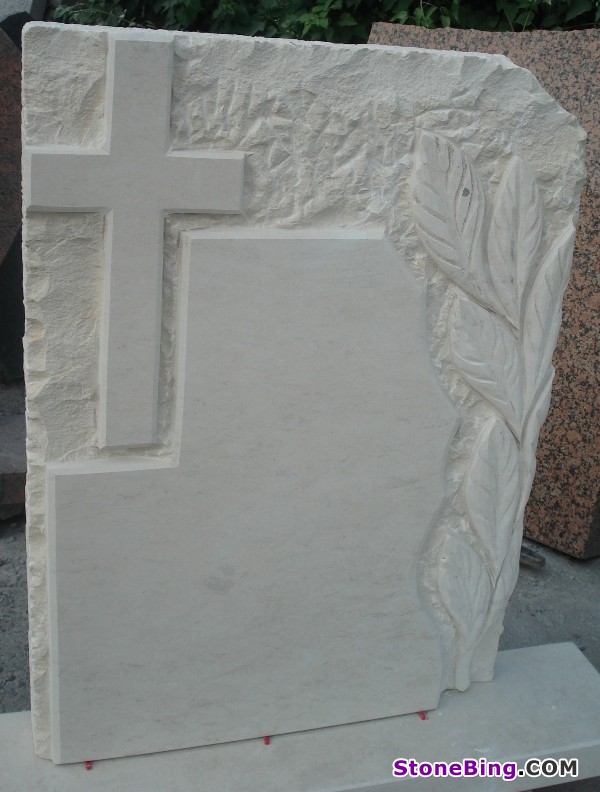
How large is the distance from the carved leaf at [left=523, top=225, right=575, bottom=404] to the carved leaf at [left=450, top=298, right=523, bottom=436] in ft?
0.11

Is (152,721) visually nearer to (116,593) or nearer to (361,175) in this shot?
(116,593)

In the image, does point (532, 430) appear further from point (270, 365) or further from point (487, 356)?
point (270, 365)

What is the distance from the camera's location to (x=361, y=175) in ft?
5.58

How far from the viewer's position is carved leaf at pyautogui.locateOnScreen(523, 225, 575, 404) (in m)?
1.88

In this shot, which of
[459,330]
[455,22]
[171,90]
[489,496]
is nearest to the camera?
[171,90]

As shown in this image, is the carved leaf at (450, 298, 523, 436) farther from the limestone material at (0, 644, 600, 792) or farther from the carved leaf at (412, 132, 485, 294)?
the limestone material at (0, 644, 600, 792)

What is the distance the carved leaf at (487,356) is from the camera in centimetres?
183

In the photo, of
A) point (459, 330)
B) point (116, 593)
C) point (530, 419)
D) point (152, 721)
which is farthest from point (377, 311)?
point (152, 721)

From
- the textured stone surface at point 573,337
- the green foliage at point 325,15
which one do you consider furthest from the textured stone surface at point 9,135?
the textured stone surface at point 573,337

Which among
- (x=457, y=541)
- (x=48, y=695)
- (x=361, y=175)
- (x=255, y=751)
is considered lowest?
(x=255, y=751)

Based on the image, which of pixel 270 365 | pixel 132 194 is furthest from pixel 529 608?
pixel 132 194

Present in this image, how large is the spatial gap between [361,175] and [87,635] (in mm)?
1028

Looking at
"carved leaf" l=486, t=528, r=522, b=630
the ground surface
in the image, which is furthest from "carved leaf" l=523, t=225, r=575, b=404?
the ground surface

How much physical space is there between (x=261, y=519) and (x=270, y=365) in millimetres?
315
